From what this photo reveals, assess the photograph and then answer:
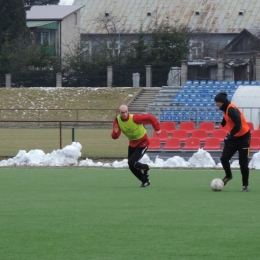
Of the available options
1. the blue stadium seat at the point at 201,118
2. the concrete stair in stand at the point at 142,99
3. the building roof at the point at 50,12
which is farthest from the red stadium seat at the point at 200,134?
the building roof at the point at 50,12

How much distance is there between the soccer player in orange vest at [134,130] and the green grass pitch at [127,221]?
55 centimetres

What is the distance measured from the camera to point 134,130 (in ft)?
47.8

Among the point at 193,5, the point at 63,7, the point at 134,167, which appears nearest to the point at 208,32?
the point at 193,5

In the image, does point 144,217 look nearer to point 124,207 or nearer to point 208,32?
point 124,207

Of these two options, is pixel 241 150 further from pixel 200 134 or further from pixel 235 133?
pixel 200 134

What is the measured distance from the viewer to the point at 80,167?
21672 millimetres

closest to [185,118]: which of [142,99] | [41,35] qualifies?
[142,99]

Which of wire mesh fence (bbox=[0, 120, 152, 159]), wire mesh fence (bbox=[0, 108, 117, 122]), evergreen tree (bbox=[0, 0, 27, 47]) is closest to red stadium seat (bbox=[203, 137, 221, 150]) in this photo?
wire mesh fence (bbox=[0, 120, 152, 159])

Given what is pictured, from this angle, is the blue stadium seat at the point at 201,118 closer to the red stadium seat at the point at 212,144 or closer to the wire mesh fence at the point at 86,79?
the red stadium seat at the point at 212,144

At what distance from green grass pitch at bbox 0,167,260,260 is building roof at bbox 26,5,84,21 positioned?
7020 cm

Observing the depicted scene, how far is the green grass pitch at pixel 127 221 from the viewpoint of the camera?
25.5ft

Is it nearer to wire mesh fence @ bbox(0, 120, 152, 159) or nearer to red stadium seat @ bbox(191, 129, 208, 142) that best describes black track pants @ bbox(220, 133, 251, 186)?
red stadium seat @ bbox(191, 129, 208, 142)

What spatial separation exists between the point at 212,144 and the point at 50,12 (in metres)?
66.7

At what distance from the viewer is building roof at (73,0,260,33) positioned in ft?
281
